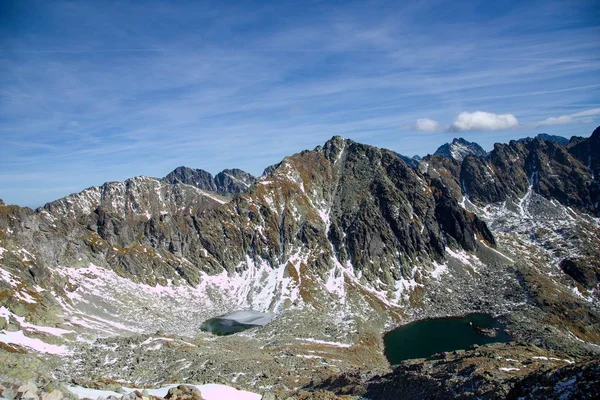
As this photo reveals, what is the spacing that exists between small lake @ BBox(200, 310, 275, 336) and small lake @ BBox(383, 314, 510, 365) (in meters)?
47.7

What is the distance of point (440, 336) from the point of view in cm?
13200

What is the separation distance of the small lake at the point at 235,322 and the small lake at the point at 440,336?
47.7 metres

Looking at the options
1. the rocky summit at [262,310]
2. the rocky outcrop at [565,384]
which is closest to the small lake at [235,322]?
the rocky summit at [262,310]

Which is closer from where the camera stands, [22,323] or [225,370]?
[225,370]

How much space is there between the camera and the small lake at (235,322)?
132 metres

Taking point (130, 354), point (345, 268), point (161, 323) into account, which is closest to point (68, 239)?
point (161, 323)

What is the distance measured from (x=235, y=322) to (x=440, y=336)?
3037 inches

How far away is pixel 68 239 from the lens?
150500 millimetres

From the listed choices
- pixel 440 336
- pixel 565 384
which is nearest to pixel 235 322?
pixel 440 336

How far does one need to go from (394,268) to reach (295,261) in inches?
2065

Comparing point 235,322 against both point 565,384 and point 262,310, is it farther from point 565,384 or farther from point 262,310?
point 565,384

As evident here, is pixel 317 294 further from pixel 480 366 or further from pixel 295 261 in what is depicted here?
pixel 480 366

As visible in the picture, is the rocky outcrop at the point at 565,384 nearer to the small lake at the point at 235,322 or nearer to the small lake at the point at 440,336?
the small lake at the point at 440,336

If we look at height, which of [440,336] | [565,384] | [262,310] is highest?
[565,384]
